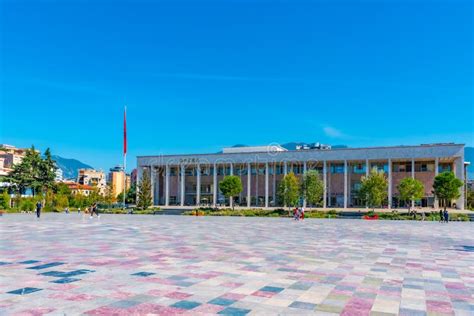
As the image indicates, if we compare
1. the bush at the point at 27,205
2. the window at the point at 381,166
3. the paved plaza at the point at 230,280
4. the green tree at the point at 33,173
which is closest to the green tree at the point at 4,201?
the bush at the point at 27,205

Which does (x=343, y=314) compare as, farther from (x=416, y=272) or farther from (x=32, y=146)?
(x=32, y=146)

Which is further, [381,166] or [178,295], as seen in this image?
[381,166]

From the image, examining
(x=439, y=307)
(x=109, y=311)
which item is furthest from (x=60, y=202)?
(x=439, y=307)

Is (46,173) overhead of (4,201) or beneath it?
overhead

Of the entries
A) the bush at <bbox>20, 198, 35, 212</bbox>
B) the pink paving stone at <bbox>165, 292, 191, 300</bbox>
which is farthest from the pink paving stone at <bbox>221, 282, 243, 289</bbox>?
the bush at <bbox>20, 198, 35, 212</bbox>

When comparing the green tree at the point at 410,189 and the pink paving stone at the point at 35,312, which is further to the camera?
the green tree at the point at 410,189

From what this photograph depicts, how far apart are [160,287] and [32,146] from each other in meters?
73.1

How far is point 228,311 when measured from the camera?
24.6 feet

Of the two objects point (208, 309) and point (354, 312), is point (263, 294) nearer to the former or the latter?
point (208, 309)

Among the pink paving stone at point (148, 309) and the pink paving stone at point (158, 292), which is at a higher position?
the pink paving stone at point (148, 309)

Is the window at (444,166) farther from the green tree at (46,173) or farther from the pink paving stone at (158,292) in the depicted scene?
the pink paving stone at (158,292)

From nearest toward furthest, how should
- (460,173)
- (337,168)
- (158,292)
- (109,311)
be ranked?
1. (109,311)
2. (158,292)
3. (460,173)
4. (337,168)

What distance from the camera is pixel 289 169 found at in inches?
Answer: 3219

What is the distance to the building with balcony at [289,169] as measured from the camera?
237 ft
